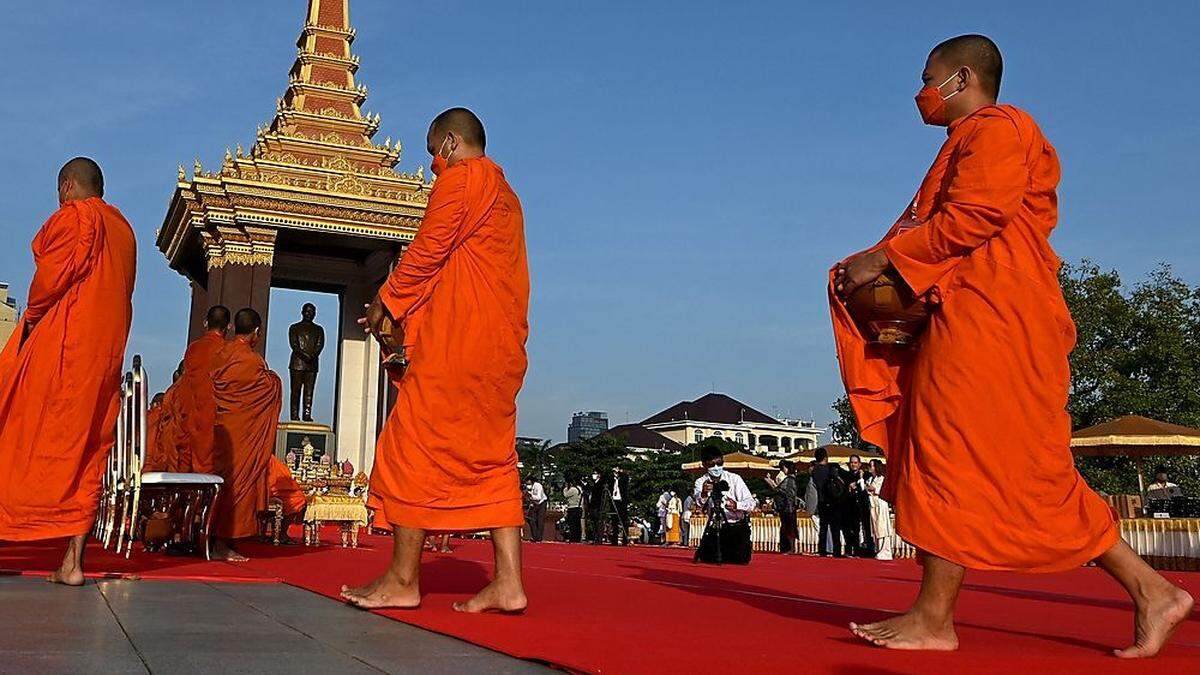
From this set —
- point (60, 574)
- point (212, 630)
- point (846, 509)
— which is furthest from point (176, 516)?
point (846, 509)

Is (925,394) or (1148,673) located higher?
(925,394)

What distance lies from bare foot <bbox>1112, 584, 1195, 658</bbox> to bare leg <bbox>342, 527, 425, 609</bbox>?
2.31 metres

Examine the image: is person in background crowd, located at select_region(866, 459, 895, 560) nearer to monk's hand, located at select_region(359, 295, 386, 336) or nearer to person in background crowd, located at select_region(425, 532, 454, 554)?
person in background crowd, located at select_region(425, 532, 454, 554)

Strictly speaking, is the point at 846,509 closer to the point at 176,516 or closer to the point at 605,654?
the point at 176,516

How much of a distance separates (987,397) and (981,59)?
1.16 metres

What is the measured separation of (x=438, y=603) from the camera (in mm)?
4414

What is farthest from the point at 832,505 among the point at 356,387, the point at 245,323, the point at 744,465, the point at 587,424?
the point at 587,424

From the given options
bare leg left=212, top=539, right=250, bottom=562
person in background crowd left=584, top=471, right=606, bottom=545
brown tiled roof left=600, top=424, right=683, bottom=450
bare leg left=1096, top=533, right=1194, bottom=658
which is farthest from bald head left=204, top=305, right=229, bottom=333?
brown tiled roof left=600, top=424, right=683, bottom=450

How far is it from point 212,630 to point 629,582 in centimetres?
344

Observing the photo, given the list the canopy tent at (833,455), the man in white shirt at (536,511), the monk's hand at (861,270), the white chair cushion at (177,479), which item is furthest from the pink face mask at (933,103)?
the canopy tent at (833,455)

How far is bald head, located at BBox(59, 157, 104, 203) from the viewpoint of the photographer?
214 inches

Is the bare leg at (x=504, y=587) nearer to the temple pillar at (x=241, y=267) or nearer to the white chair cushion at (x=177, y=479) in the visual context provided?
the white chair cushion at (x=177, y=479)

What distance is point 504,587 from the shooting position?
158 inches

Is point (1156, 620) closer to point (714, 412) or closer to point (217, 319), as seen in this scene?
point (217, 319)
